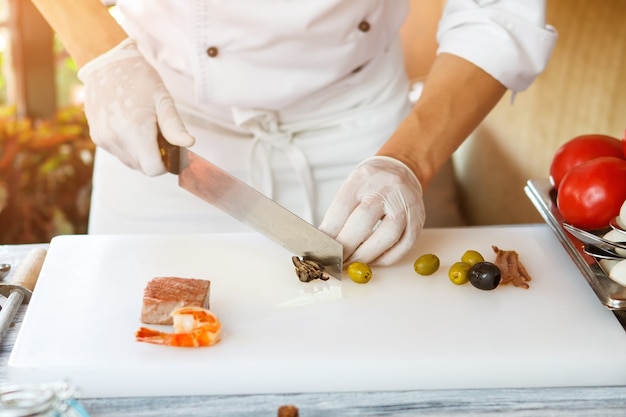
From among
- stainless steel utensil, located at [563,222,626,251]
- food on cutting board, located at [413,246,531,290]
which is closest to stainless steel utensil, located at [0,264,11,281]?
food on cutting board, located at [413,246,531,290]

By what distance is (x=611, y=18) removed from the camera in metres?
1.79

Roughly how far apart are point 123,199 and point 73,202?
4.74 feet

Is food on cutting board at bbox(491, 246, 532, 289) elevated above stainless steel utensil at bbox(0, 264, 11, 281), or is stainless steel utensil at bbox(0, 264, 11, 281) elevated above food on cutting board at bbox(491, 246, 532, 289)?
stainless steel utensil at bbox(0, 264, 11, 281)

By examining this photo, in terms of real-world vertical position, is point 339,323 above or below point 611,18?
below

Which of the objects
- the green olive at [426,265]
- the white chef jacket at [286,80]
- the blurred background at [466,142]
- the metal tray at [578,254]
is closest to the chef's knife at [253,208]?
the green olive at [426,265]

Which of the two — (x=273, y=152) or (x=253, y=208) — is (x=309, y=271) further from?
(x=273, y=152)

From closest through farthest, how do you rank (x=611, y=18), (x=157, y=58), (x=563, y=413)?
(x=563, y=413), (x=157, y=58), (x=611, y=18)

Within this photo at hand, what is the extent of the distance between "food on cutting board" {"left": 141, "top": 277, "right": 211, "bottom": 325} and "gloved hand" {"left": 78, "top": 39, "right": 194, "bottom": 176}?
0.29 metres

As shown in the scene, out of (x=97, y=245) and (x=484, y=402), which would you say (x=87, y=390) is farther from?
(x=484, y=402)

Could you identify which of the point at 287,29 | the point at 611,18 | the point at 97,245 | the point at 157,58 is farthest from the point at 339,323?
the point at 611,18

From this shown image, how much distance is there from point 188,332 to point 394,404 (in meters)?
0.28

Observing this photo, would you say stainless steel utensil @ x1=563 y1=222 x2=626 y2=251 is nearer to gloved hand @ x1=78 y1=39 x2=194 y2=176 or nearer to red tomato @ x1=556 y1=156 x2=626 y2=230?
red tomato @ x1=556 y1=156 x2=626 y2=230

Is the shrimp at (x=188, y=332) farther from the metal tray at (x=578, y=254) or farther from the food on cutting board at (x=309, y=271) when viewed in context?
the metal tray at (x=578, y=254)

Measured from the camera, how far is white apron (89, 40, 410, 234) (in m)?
1.65
